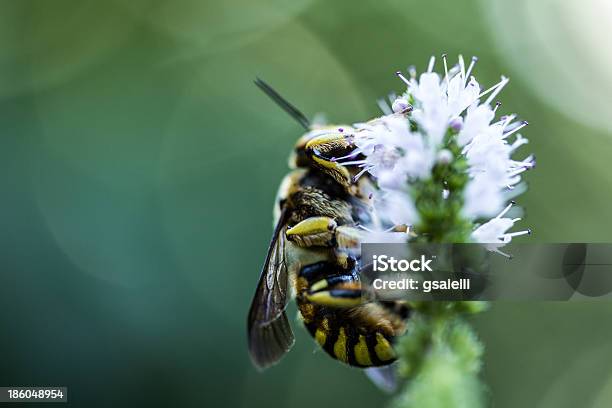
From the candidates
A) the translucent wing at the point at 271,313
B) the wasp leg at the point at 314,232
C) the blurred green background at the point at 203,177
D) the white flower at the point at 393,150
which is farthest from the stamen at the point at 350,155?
the blurred green background at the point at 203,177

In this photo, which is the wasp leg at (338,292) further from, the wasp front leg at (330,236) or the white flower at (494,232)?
the white flower at (494,232)

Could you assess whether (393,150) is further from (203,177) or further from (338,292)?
(203,177)

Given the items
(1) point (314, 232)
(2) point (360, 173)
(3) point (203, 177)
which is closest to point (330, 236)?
(1) point (314, 232)

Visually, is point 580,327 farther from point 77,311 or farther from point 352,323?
point 352,323

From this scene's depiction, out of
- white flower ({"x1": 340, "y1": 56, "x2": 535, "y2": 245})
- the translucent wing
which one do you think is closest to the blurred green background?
the translucent wing

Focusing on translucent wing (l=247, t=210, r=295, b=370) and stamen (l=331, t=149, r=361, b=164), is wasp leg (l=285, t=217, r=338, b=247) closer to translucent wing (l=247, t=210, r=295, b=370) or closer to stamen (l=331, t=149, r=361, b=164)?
translucent wing (l=247, t=210, r=295, b=370)

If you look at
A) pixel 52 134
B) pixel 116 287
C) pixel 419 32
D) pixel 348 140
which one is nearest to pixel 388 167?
pixel 348 140

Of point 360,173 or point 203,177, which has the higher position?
point 203,177

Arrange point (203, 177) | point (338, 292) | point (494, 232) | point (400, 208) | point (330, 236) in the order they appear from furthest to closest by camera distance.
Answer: point (203, 177) < point (330, 236) < point (338, 292) < point (494, 232) < point (400, 208)
